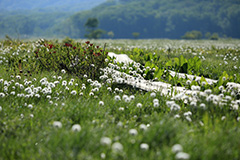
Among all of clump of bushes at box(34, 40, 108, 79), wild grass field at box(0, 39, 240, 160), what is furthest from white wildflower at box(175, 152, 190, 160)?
clump of bushes at box(34, 40, 108, 79)

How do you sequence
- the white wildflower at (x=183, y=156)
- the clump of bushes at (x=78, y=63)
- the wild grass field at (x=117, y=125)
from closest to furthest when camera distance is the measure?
the white wildflower at (x=183, y=156), the wild grass field at (x=117, y=125), the clump of bushes at (x=78, y=63)

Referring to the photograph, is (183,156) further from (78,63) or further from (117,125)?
(78,63)

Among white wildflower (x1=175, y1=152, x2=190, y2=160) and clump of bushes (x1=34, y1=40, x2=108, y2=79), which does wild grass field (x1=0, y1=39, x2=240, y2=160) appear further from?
clump of bushes (x1=34, y1=40, x2=108, y2=79)

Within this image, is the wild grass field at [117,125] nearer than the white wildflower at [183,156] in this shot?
No

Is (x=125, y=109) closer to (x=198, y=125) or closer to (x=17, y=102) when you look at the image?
(x=198, y=125)

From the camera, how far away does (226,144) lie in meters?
2.62

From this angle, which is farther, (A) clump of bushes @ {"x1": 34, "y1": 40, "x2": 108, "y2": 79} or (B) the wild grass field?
(A) clump of bushes @ {"x1": 34, "y1": 40, "x2": 108, "y2": 79}

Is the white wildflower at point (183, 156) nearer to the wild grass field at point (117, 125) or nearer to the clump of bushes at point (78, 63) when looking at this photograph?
the wild grass field at point (117, 125)

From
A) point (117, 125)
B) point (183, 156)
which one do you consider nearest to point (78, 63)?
point (117, 125)

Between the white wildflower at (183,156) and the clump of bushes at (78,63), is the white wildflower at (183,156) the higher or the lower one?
the higher one

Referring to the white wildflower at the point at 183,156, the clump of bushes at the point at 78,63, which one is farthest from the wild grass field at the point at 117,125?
the clump of bushes at the point at 78,63

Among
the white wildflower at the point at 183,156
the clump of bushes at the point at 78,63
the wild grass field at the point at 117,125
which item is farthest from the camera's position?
the clump of bushes at the point at 78,63

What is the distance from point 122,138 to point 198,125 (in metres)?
1.56

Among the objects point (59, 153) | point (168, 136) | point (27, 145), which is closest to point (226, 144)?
point (168, 136)
